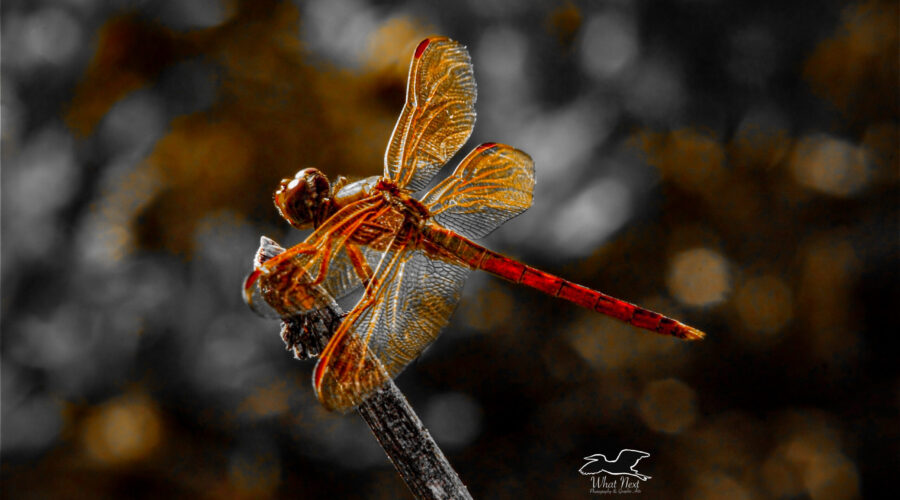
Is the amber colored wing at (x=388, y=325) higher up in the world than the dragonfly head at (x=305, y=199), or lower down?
lower down

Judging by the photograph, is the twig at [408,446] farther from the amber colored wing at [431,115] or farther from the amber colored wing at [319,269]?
the amber colored wing at [431,115]

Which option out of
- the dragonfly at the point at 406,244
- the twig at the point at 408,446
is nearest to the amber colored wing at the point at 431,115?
the dragonfly at the point at 406,244

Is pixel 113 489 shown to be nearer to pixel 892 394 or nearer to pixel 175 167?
pixel 175 167

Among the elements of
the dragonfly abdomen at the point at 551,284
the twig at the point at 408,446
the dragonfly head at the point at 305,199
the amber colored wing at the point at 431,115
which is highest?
the amber colored wing at the point at 431,115

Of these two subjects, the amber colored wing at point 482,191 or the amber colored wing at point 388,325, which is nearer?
the amber colored wing at point 388,325

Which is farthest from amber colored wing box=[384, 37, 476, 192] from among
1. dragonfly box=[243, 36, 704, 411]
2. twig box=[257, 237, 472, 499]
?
twig box=[257, 237, 472, 499]

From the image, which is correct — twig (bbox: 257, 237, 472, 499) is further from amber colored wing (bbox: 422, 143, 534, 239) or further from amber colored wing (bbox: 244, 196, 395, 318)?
amber colored wing (bbox: 422, 143, 534, 239)

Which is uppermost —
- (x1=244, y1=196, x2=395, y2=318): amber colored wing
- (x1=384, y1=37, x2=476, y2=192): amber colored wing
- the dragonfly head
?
(x1=384, y1=37, x2=476, y2=192): amber colored wing

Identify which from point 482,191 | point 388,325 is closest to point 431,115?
point 482,191
